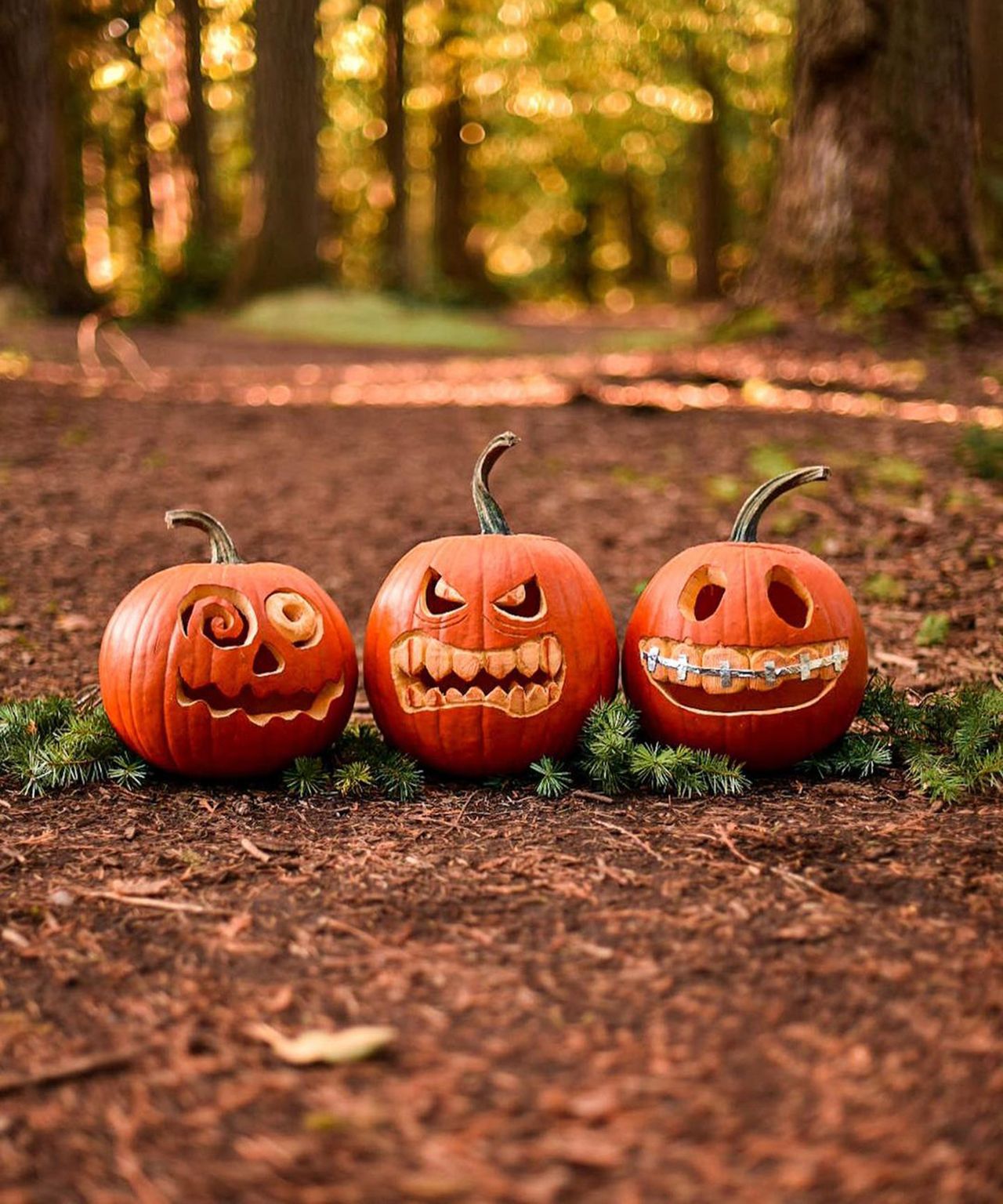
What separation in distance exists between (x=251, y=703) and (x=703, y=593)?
1379 millimetres

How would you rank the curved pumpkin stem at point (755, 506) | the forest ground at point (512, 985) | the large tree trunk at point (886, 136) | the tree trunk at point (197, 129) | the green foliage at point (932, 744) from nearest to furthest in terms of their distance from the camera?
the forest ground at point (512, 985) → the green foliage at point (932, 744) → the curved pumpkin stem at point (755, 506) → the large tree trunk at point (886, 136) → the tree trunk at point (197, 129)

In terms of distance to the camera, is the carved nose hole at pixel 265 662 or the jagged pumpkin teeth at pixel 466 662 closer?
the jagged pumpkin teeth at pixel 466 662

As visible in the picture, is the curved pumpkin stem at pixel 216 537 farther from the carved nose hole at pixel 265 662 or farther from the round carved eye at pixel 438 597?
the round carved eye at pixel 438 597

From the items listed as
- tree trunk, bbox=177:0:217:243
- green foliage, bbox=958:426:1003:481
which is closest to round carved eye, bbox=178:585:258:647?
green foliage, bbox=958:426:1003:481

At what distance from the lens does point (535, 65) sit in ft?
78.0

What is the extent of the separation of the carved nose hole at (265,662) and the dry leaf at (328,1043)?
1.54 meters

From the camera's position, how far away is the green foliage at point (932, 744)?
11.0 feet

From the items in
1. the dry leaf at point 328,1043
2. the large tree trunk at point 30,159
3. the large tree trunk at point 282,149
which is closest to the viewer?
the dry leaf at point 328,1043

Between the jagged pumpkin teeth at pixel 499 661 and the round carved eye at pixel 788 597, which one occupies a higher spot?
the round carved eye at pixel 788 597

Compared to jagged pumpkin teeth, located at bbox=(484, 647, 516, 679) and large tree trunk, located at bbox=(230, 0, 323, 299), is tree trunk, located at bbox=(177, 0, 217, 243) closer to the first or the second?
large tree trunk, located at bbox=(230, 0, 323, 299)

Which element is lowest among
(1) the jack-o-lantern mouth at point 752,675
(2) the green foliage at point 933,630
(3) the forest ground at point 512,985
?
(3) the forest ground at point 512,985

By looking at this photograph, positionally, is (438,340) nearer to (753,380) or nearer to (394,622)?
(753,380)

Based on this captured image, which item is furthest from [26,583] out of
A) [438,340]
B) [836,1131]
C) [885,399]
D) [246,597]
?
[438,340]

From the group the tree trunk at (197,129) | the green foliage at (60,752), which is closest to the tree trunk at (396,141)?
the tree trunk at (197,129)
